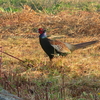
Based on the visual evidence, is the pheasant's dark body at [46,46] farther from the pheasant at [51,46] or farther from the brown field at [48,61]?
the brown field at [48,61]

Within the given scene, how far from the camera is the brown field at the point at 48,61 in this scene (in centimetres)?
373

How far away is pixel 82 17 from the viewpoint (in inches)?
368

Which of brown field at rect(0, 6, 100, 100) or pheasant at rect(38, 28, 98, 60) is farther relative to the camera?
pheasant at rect(38, 28, 98, 60)

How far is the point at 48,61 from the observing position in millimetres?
5465

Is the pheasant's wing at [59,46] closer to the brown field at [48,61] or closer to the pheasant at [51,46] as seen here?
the pheasant at [51,46]

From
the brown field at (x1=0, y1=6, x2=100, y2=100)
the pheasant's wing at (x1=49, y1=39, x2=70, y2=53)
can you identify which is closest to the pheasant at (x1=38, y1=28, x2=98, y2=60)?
the pheasant's wing at (x1=49, y1=39, x2=70, y2=53)

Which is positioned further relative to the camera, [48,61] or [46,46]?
[48,61]

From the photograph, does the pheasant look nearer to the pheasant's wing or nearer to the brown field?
the pheasant's wing

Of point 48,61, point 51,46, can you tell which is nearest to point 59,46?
point 51,46

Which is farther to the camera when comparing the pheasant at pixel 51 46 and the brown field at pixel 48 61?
the pheasant at pixel 51 46

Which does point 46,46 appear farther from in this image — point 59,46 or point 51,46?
point 59,46

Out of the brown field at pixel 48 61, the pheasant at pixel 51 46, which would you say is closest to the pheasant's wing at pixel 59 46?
the pheasant at pixel 51 46

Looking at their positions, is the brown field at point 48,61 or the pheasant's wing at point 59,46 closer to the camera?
the brown field at point 48,61

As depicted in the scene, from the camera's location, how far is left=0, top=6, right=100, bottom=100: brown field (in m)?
3.73
